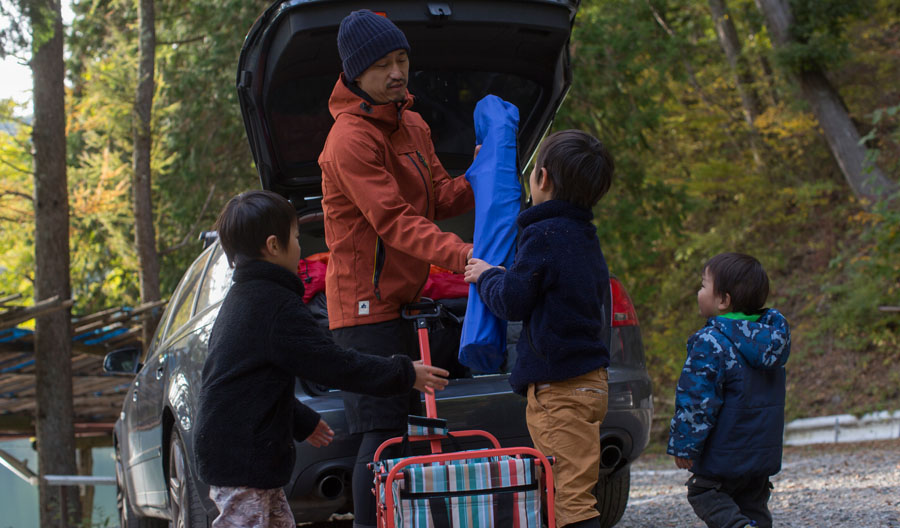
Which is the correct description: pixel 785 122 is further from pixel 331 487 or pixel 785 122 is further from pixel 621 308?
pixel 331 487

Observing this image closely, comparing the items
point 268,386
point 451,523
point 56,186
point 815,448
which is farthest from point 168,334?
point 815,448

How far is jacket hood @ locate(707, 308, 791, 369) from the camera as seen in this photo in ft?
11.4

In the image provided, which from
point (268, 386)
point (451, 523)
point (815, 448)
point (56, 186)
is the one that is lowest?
point (815, 448)

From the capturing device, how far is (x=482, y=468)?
9.04 ft

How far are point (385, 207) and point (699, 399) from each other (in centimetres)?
133

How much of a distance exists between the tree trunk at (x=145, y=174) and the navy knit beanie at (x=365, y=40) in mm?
10820

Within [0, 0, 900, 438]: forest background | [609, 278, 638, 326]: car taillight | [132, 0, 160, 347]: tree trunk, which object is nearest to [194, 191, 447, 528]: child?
[609, 278, 638, 326]: car taillight

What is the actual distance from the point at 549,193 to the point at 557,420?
735 mm

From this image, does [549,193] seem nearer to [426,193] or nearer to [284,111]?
[426,193]

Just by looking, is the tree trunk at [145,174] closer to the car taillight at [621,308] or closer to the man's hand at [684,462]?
the car taillight at [621,308]

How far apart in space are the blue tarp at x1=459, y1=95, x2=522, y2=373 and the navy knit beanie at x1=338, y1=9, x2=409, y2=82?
0.50 meters

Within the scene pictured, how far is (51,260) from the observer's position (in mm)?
10492

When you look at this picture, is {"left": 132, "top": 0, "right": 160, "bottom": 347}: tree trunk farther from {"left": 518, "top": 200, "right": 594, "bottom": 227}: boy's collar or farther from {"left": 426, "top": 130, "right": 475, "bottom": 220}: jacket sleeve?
{"left": 518, "top": 200, "right": 594, "bottom": 227}: boy's collar

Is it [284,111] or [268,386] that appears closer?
[268,386]
